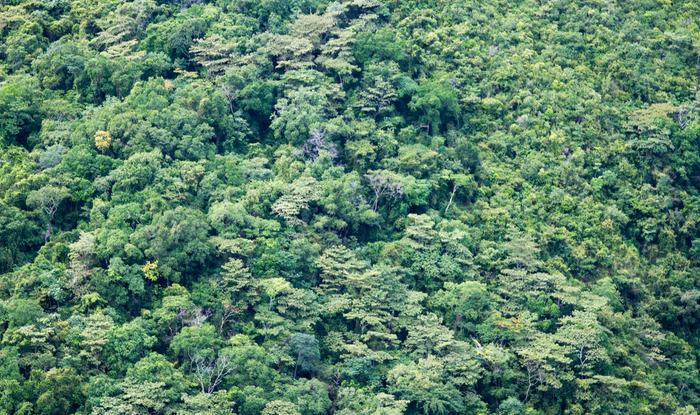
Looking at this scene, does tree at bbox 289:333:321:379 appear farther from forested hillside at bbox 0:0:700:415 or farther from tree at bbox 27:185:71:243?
tree at bbox 27:185:71:243

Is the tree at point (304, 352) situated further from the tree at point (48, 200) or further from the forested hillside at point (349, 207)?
the tree at point (48, 200)

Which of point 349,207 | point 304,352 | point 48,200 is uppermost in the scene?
point 48,200

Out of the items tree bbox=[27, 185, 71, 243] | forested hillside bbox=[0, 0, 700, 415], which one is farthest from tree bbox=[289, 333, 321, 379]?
tree bbox=[27, 185, 71, 243]

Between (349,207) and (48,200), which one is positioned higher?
(48,200)

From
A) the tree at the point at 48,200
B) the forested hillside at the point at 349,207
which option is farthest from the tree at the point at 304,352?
the tree at the point at 48,200

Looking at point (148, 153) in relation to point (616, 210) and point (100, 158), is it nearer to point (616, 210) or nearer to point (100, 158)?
point (100, 158)

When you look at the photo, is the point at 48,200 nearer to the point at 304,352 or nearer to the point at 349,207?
the point at 304,352

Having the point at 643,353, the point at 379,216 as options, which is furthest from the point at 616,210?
the point at 379,216

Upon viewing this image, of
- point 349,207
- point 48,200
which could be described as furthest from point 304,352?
point 48,200
